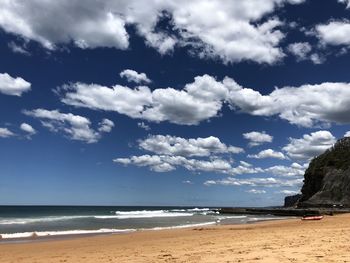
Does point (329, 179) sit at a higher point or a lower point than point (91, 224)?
higher

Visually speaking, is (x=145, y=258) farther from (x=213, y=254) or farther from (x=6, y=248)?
(x=6, y=248)

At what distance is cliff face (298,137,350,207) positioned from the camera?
87625mm

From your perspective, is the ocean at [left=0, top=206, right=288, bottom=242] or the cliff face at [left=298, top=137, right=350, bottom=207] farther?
the cliff face at [left=298, top=137, right=350, bottom=207]

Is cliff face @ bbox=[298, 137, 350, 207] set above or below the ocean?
above

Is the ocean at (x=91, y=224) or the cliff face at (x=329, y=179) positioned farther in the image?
the cliff face at (x=329, y=179)

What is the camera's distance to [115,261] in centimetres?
1395

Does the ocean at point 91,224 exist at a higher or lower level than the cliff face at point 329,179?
lower

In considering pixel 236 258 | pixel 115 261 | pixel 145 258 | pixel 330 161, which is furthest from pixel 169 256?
pixel 330 161

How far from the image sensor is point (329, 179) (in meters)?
94.8

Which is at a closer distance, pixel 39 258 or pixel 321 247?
pixel 321 247

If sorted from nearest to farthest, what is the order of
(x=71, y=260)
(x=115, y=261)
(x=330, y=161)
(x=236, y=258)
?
(x=236, y=258) → (x=115, y=261) → (x=71, y=260) → (x=330, y=161)

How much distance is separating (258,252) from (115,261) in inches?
181

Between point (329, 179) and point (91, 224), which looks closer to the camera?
point (91, 224)

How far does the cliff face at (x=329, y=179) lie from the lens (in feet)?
287
